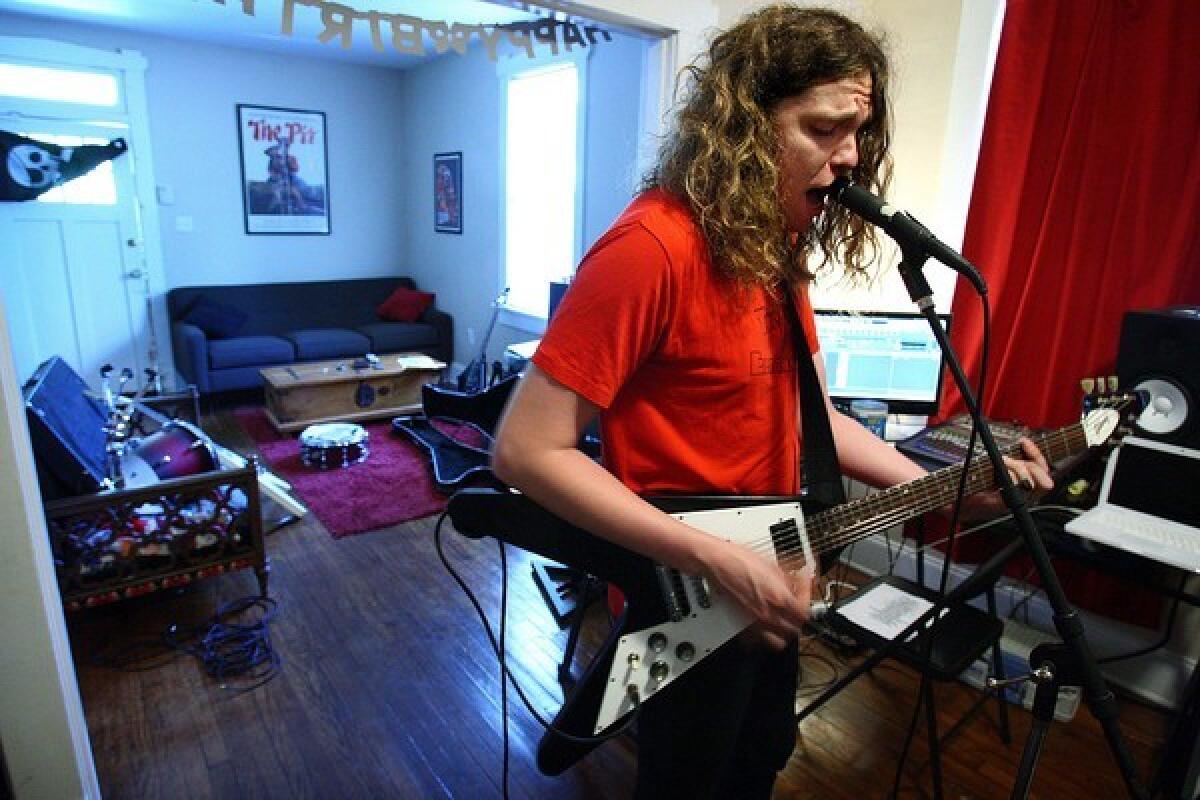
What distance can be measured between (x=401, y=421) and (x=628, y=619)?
3.52 meters

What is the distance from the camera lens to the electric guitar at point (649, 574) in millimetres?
1041

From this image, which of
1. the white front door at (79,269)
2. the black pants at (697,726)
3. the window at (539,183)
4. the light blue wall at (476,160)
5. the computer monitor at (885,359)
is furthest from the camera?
the white front door at (79,269)

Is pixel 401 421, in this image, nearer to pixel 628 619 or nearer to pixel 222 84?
pixel 222 84

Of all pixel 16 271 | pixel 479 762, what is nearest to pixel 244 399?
pixel 16 271

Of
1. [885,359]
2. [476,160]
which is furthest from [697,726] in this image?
[476,160]

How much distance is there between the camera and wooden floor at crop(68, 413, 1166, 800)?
1.72 metres

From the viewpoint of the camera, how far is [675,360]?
0.92 meters

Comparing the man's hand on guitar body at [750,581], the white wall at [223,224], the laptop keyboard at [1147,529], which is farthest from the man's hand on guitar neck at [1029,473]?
the white wall at [223,224]

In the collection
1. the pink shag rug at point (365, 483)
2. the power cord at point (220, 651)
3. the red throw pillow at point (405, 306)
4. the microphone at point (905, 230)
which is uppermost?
the microphone at point (905, 230)

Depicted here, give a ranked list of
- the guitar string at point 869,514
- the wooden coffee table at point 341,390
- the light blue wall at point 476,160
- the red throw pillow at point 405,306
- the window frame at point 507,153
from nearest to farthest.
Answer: the guitar string at point 869,514, the light blue wall at point 476,160, the window frame at point 507,153, the wooden coffee table at point 341,390, the red throw pillow at point 405,306

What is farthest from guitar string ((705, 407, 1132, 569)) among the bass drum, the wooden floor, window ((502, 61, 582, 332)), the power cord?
window ((502, 61, 582, 332))

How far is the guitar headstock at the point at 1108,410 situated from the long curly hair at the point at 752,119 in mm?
1016

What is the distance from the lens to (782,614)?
2.99ft

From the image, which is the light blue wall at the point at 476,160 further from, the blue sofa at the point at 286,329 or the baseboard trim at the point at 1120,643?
the baseboard trim at the point at 1120,643
